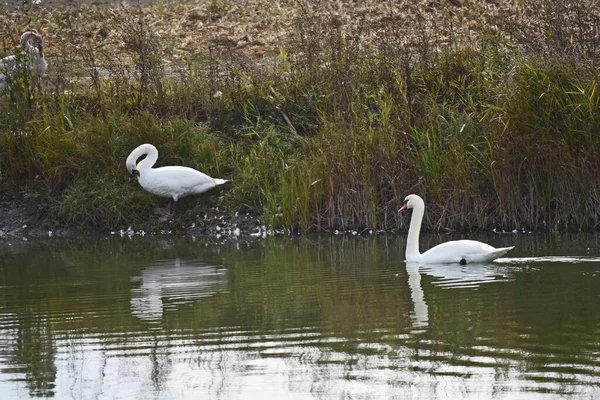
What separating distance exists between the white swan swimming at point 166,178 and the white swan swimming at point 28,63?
2.47 metres

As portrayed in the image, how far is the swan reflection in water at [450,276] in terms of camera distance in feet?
29.2

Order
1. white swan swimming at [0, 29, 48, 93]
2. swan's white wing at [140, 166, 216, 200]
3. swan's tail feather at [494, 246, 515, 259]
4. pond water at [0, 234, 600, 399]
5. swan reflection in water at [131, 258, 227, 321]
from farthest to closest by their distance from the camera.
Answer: white swan swimming at [0, 29, 48, 93]
swan's white wing at [140, 166, 216, 200]
swan's tail feather at [494, 246, 515, 259]
swan reflection in water at [131, 258, 227, 321]
pond water at [0, 234, 600, 399]

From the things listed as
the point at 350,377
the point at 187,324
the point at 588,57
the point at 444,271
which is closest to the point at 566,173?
the point at 588,57

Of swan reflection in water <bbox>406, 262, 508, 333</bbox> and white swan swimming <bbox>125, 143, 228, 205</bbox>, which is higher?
white swan swimming <bbox>125, 143, 228, 205</bbox>

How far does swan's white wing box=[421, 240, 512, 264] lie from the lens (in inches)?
417

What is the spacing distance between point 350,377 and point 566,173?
742 centimetres

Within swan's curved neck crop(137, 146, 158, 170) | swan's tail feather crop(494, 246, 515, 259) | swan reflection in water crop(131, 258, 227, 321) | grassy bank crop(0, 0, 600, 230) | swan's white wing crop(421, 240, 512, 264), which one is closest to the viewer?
swan reflection in water crop(131, 258, 227, 321)

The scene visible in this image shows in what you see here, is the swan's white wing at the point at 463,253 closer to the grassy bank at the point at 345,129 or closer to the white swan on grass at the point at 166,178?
the grassy bank at the point at 345,129

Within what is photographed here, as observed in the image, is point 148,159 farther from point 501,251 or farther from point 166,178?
point 501,251

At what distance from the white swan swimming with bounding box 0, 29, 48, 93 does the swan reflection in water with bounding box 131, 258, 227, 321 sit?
576cm

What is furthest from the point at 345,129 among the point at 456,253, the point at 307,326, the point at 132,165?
the point at 307,326

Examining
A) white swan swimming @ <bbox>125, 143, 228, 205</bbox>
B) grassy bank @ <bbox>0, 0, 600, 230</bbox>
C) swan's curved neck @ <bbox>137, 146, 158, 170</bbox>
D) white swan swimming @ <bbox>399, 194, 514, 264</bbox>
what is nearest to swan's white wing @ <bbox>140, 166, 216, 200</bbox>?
white swan swimming @ <bbox>125, 143, 228, 205</bbox>

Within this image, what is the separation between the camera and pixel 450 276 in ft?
33.3

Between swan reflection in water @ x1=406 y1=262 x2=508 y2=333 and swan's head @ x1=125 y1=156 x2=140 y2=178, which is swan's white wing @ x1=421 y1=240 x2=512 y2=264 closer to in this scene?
swan reflection in water @ x1=406 y1=262 x2=508 y2=333
